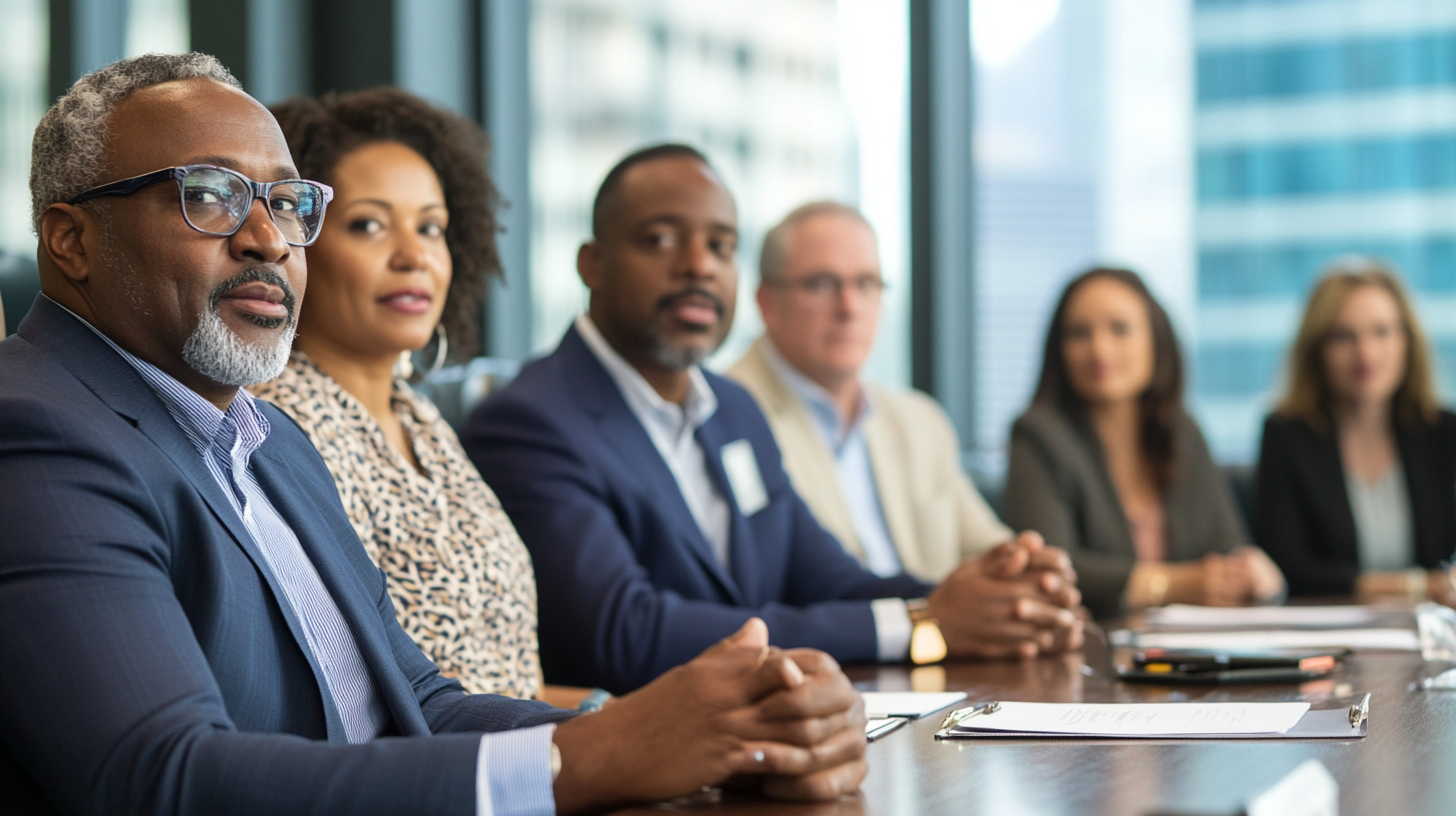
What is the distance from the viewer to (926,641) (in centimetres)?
199

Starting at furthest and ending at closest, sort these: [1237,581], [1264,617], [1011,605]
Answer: [1237,581] → [1264,617] → [1011,605]

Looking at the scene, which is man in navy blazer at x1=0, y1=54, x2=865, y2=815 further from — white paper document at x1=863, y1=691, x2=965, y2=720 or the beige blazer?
the beige blazer

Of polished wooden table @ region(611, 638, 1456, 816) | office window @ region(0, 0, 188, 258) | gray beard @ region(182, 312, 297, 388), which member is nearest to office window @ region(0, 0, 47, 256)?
office window @ region(0, 0, 188, 258)

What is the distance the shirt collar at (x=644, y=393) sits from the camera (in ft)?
7.84

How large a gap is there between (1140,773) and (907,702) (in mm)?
467

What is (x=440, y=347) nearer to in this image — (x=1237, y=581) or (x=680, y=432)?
(x=680, y=432)

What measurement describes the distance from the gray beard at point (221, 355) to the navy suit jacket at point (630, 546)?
888 mm

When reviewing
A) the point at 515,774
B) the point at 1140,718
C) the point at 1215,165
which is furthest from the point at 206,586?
the point at 1215,165

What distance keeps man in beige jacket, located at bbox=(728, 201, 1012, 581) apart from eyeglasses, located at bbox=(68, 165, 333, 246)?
2.06 m

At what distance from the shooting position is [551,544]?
2090mm

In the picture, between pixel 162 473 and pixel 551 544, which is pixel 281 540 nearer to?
pixel 162 473

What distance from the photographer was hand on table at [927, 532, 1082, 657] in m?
1.96

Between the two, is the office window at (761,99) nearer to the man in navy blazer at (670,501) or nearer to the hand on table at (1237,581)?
the hand on table at (1237,581)

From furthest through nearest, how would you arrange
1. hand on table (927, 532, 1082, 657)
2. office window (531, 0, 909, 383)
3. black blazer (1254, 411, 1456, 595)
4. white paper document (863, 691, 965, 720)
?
office window (531, 0, 909, 383) < black blazer (1254, 411, 1456, 595) < hand on table (927, 532, 1082, 657) < white paper document (863, 691, 965, 720)
